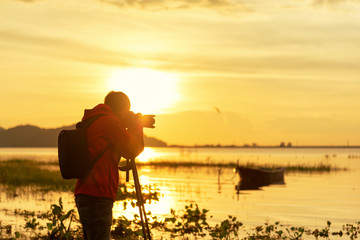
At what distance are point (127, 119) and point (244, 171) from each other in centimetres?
3307

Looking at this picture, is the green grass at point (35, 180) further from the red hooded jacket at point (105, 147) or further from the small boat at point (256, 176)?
the red hooded jacket at point (105, 147)

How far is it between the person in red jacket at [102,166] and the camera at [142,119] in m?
0.12

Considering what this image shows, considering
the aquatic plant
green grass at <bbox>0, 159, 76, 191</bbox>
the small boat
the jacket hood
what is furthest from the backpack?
the small boat

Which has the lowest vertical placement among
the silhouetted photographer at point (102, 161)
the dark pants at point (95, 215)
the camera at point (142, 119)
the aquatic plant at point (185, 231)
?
the aquatic plant at point (185, 231)

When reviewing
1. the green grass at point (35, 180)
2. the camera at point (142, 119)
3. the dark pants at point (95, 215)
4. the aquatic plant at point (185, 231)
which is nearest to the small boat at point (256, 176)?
the green grass at point (35, 180)

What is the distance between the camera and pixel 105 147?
558 centimetres

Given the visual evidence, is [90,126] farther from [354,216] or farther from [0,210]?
[354,216]

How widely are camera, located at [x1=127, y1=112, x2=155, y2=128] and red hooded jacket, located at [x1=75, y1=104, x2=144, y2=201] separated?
0.14 m

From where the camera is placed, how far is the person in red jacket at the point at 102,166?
5.53 m

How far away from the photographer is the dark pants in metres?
5.54

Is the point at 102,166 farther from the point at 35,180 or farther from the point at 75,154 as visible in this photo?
the point at 35,180

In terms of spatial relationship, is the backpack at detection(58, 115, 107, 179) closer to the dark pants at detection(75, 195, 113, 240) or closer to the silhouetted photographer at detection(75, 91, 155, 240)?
the silhouetted photographer at detection(75, 91, 155, 240)

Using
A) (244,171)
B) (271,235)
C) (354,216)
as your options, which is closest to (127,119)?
(271,235)

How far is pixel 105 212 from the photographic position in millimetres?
5602
